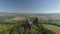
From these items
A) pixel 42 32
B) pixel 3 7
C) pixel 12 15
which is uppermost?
pixel 3 7

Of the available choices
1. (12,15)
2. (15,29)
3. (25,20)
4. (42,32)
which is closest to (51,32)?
(42,32)

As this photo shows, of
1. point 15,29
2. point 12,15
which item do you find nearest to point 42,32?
point 15,29

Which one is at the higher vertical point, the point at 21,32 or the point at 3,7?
the point at 3,7

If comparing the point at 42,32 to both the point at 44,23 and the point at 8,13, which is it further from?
the point at 8,13

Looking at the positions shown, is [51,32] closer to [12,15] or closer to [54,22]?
[54,22]

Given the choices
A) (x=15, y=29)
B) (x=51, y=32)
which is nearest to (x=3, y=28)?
(x=15, y=29)

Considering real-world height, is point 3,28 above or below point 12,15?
below

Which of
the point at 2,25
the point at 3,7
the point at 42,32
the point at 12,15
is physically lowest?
the point at 42,32
